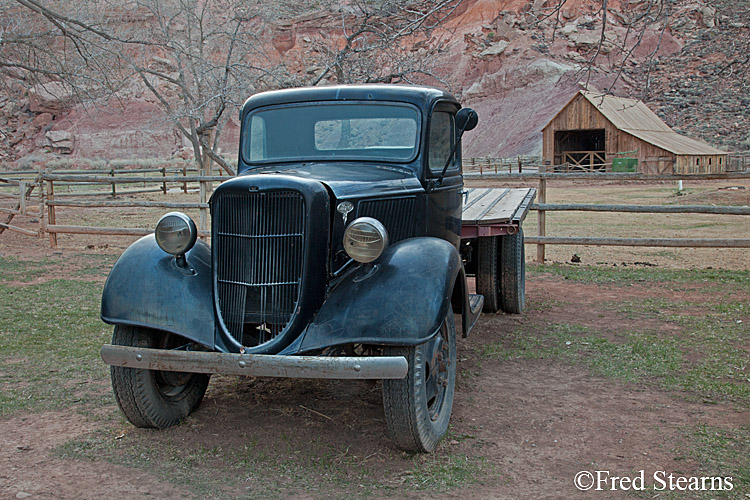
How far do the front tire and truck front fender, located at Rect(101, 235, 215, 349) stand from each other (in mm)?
171

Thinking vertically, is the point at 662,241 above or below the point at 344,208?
below

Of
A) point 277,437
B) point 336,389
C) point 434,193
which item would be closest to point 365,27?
point 434,193

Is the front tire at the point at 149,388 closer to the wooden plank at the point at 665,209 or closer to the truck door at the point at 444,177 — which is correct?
the truck door at the point at 444,177

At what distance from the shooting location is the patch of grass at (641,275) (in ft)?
29.1

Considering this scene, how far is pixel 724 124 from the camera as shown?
4350 cm

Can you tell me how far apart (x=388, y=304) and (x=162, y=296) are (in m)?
1.30

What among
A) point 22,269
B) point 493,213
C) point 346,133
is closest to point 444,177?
point 346,133

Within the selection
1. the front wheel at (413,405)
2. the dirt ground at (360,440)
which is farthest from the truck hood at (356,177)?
the dirt ground at (360,440)

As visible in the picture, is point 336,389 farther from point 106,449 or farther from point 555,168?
point 555,168

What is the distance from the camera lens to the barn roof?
3528 centimetres

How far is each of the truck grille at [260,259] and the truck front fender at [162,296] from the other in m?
0.14

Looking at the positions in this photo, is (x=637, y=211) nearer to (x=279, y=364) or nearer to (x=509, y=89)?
(x=279, y=364)

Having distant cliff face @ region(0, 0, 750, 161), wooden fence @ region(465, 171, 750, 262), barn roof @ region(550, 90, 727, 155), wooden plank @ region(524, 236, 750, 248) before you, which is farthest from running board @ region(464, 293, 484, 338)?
distant cliff face @ region(0, 0, 750, 161)

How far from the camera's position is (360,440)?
3.94m
